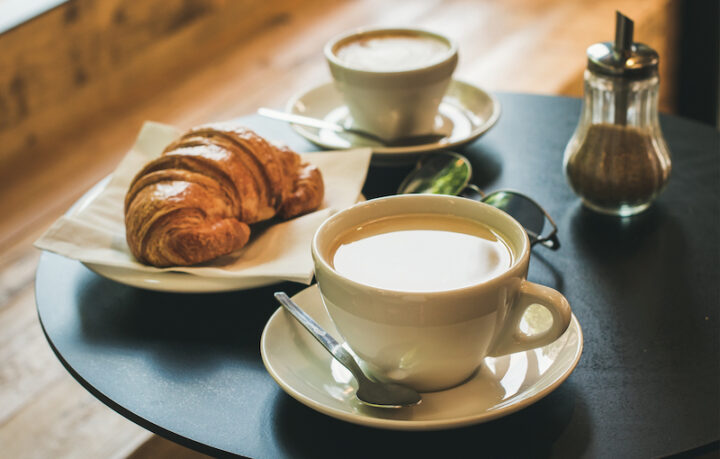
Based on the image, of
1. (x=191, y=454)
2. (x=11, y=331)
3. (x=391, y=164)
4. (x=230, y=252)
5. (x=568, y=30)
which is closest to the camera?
(x=230, y=252)

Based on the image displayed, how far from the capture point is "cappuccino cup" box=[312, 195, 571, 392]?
0.51 meters

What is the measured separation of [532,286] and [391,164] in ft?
1.51

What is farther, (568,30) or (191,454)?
(568,30)

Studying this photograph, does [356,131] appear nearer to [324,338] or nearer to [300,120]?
[300,120]

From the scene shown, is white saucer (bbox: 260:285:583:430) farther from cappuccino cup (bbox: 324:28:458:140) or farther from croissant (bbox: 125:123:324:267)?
cappuccino cup (bbox: 324:28:458:140)

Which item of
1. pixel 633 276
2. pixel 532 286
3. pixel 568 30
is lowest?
pixel 568 30

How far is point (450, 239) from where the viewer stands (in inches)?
23.2

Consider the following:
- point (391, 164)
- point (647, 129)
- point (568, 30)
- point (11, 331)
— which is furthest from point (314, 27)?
point (647, 129)

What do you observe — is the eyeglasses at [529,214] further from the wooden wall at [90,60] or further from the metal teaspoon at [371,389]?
the wooden wall at [90,60]

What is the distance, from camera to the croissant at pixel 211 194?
0.74m

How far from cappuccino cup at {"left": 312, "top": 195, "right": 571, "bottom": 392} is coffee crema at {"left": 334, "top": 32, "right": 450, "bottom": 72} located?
1.42 ft

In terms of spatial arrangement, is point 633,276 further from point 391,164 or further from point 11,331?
point 11,331

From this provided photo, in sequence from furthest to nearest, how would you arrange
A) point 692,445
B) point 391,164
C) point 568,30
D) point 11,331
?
point 568,30 < point 11,331 < point 391,164 < point 692,445

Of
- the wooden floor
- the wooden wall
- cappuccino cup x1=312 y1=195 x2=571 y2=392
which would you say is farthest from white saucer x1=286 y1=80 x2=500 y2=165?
the wooden wall
